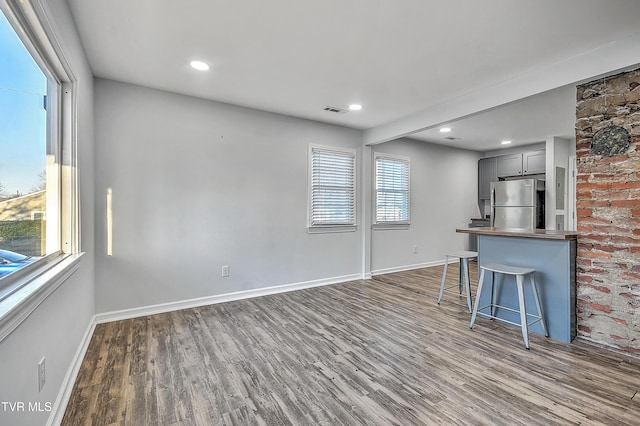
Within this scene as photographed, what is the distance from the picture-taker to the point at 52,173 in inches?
80.7

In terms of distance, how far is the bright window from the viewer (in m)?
1.32

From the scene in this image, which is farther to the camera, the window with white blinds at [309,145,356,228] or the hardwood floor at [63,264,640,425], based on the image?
the window with white blinds at [309,145,356,228]

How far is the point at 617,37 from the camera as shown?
232 cm

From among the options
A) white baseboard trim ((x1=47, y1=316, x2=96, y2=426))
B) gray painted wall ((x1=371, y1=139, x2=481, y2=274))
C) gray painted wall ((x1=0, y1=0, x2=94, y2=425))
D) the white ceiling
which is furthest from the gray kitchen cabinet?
white baseboard trim ((x1=47, y1=316, x2=96, y2=426))

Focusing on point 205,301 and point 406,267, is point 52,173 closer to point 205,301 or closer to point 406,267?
point 205,301

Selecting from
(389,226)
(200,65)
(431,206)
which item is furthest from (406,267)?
(200,65)

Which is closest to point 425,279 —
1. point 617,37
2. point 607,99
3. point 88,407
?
point 607,99

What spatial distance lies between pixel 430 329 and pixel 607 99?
259cm

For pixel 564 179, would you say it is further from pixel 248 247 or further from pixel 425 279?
pixel 248 247

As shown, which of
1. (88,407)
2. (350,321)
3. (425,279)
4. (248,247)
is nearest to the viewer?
(88,407)

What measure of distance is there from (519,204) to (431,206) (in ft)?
5.08

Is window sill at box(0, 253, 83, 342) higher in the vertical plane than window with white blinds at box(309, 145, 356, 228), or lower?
lower

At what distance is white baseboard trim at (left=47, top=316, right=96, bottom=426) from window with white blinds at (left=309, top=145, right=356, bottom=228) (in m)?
2.91

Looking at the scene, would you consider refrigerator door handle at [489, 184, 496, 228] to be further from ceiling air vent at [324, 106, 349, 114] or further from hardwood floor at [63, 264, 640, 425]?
ceiling air vent at [324, 106, 349, 114]
